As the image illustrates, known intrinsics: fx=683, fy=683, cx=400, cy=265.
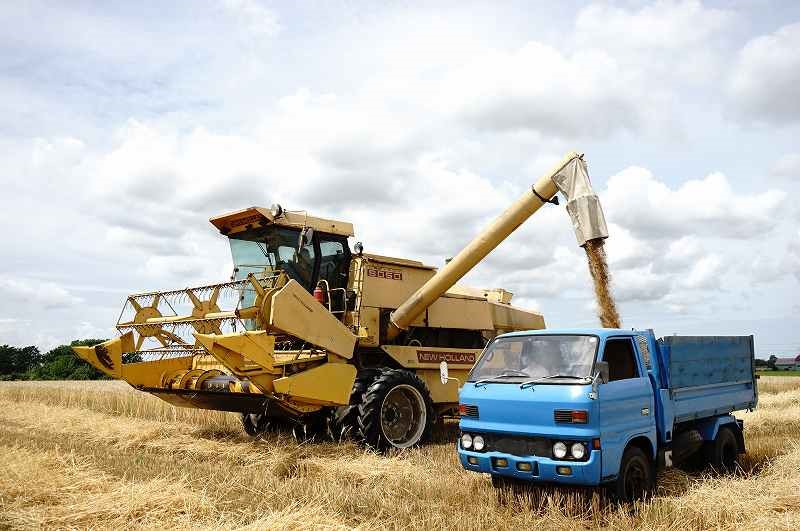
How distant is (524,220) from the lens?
10188 millimetres

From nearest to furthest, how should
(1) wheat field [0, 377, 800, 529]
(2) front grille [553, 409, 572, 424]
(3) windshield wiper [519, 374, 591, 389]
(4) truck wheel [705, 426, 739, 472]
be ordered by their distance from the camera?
(1) wheat field [0, 377, 800, 529] → (2) front grille [553, 409, 572, 424] → (3) windshield wiper [519, 374, 591, 389] → (4) truck wheel [705, 426, 739, 472]

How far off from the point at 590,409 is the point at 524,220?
16.3ft

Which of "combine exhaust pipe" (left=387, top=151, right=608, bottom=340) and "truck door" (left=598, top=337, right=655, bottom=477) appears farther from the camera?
"combine exhaust pipe" (left=387, top=151, right=608, bottom=340)

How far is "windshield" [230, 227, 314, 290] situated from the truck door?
529cm

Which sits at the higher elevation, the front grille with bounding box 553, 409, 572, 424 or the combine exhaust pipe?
the combine exhaust pipe

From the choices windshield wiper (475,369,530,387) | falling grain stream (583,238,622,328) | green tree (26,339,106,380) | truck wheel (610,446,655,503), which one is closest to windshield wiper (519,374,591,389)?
windshield wiper (475,369,530,387)

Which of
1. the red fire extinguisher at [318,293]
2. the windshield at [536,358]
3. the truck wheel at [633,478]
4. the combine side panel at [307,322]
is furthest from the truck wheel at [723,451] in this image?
the red fire extinguisher at [318,293]

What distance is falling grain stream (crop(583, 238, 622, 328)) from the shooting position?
27.7 ft

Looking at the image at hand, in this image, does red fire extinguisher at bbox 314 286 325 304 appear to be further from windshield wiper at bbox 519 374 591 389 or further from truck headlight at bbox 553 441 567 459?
truck headlight at bbox 553 441 567 459

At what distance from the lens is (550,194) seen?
9.74 m

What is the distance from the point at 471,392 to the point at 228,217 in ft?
17.6

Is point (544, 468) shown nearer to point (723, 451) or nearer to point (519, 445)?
point (519, 445)

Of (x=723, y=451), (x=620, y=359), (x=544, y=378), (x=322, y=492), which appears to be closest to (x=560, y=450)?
(x=544, y=378)

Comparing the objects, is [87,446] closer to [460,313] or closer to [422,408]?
[422,408]
